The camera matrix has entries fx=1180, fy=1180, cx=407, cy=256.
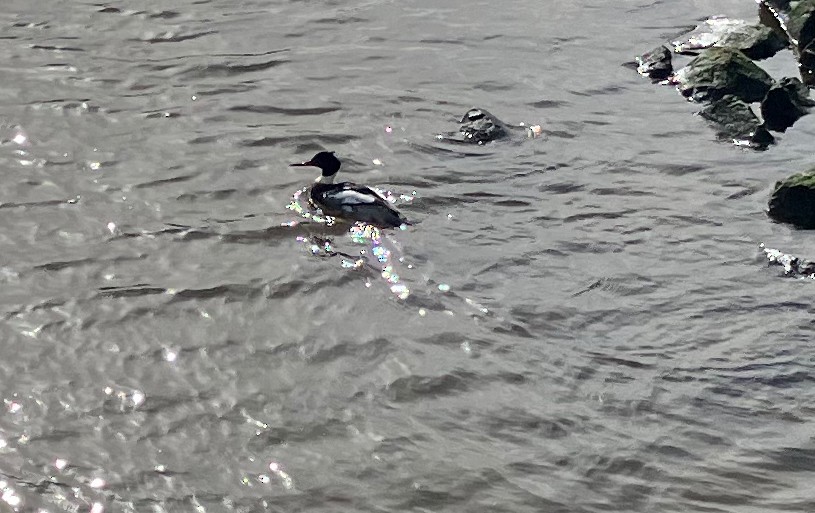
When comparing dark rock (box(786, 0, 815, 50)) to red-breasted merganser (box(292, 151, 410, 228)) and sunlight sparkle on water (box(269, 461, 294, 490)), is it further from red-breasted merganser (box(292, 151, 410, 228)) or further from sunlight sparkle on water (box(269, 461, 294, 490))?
sunlight sparkle on water (box(269, 461, 294, 490))

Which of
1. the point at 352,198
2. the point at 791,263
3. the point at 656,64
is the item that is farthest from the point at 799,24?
the point at 352,198

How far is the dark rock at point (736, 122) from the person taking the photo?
41.6ft

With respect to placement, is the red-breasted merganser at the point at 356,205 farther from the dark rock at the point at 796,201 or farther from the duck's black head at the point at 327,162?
the dark rock at the point at 796,201

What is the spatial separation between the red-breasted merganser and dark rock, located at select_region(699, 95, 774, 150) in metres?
4.30

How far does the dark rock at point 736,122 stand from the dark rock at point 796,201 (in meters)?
1.71

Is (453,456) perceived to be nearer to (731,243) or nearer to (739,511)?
(739,511)

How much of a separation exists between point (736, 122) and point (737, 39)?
2.69m

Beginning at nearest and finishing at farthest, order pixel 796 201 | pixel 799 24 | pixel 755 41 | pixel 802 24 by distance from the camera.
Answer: pixel 796 201 → pixel 755 41 → pixel 802 24 → pixel 799 24

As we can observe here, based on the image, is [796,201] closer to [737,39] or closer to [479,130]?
[479,130]

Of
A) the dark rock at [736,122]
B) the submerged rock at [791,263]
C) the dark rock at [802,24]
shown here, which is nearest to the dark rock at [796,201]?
the submerged rock at [791,263]

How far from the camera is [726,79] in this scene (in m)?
13.7

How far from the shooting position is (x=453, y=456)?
7.43 metres

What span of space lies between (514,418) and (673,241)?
338 centimetres

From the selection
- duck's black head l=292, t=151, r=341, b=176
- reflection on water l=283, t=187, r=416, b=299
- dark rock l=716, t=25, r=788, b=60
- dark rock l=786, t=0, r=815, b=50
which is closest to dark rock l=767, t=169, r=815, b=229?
reflection on water l=283, t=187, r=416, b=299
